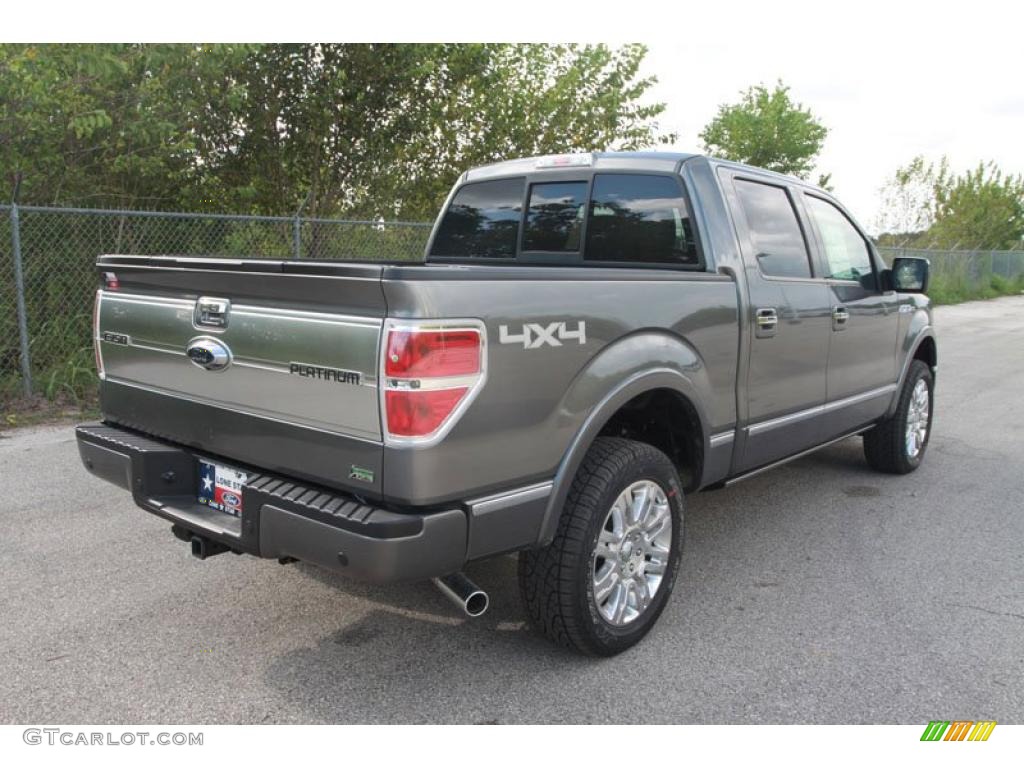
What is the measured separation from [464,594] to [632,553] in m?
0.77

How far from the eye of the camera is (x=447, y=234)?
4781 mm

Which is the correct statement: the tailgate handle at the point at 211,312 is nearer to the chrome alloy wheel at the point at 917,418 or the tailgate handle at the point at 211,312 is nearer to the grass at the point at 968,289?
the chrome alloy wheel at the point at 917,418

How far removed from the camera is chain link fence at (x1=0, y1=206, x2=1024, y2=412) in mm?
7387

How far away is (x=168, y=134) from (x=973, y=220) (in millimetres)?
32337

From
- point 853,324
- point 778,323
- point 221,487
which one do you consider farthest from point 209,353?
point 853,324

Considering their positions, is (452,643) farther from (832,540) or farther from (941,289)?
(941,289)

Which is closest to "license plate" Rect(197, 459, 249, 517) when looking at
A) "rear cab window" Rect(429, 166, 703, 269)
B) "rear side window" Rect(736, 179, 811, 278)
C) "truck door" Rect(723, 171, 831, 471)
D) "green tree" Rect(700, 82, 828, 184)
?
"rear cab window" Rect(429, 166, 703, 269)

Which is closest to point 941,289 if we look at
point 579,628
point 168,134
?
point 168,134

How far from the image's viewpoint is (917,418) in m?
5.81

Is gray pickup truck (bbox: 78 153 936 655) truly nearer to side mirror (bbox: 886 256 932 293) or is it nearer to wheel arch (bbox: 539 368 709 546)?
wheel arch (bbox: 539 368 709 546)

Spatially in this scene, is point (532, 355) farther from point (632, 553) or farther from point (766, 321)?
point (766, 321)

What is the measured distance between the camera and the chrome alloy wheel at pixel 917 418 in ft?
18.6

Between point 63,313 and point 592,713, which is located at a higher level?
point 63,313

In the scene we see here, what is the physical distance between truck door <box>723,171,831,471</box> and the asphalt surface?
647 mm
